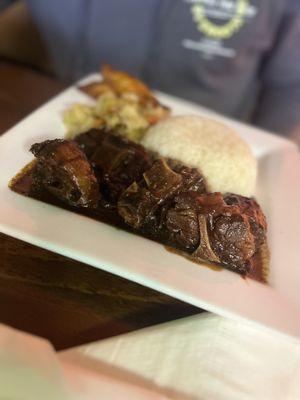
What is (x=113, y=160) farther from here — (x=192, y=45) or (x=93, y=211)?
(x=192, y=45)

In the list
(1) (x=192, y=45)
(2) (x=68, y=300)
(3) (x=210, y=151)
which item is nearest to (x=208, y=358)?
(2) (x=68, y=300)

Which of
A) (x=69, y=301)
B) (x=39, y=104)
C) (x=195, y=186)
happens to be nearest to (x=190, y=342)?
(x=69, y=301)

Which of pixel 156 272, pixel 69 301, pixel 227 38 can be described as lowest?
pixel 69 301

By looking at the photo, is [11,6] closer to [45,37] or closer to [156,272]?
[45,37]

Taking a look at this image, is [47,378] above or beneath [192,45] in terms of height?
beneath

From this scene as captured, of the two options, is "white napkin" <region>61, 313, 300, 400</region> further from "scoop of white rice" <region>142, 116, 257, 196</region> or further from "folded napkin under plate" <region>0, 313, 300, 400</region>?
"scoop of white rice" <region>142, 116, 257, 196</region>

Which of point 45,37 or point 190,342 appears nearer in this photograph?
point 190,342

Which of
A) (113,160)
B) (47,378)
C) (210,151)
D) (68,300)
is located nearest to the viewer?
(47,378)
